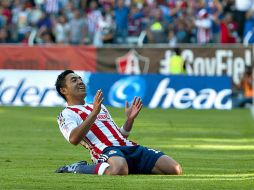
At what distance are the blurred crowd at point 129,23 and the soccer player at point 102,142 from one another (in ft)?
70.5

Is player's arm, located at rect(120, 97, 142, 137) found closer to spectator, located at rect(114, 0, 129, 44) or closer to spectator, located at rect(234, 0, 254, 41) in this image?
spectator, located at rect(114, 0, 129, 44)

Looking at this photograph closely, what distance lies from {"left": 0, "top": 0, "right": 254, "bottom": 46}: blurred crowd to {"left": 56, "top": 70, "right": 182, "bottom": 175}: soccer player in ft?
70.5

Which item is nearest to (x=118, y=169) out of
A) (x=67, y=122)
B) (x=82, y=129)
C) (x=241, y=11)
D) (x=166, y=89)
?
(x=82, y=129)

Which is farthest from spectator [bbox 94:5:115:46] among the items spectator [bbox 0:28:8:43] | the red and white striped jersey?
the red and white striped jersey

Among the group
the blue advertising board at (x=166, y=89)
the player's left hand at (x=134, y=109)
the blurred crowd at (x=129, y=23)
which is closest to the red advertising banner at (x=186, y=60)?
the blurred crowd at (x=129, y=23)

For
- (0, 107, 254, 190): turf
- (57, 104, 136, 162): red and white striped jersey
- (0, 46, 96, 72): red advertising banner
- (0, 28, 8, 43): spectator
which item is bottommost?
(0, 28, 8, 43): spectator

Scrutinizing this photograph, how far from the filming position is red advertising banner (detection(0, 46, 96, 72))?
1282 inches

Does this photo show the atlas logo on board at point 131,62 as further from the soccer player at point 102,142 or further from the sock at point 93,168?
the sock at point 93,168

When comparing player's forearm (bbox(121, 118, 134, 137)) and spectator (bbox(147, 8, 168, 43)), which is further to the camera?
spectator (bbox(147, 8, 168, 43))

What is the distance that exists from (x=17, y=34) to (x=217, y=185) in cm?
2500

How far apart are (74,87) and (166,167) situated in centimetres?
156

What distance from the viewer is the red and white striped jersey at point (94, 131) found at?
12.7m

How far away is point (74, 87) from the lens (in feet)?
42.5

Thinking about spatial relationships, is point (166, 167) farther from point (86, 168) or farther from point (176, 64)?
point (176, 64)
